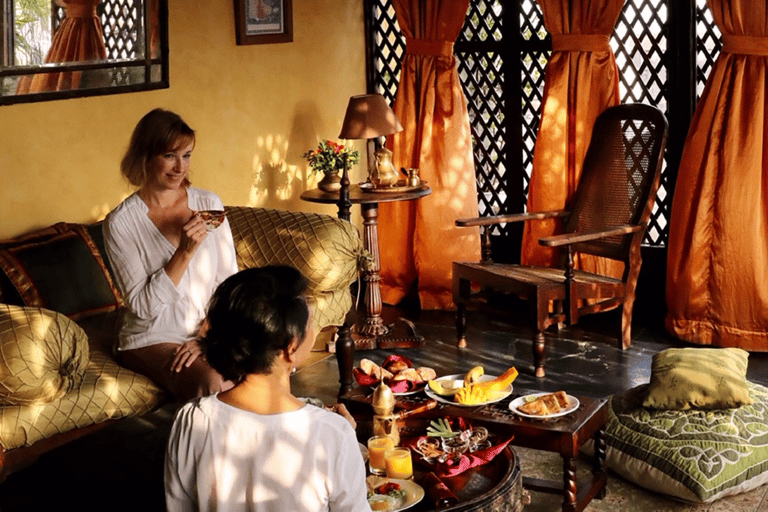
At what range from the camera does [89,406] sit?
3195 millimetres

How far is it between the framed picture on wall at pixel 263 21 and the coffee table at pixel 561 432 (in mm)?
2483

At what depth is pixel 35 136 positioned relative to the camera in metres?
4.00

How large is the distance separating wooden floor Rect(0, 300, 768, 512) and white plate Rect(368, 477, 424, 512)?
2.85 feet

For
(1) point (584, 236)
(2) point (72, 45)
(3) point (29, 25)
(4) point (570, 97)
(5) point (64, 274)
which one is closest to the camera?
(5) point (64, 274)

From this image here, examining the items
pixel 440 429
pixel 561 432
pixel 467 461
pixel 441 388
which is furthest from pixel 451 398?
pixel 467 461

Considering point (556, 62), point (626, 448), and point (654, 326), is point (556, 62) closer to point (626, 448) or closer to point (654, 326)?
point (654, 326)

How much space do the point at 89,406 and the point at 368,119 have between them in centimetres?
252

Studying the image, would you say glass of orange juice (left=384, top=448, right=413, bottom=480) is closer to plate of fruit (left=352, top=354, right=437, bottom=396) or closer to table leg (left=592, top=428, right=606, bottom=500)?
plate of fruit (left=352, top=354, right=437, bottom=396)

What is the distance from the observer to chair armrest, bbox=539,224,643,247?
464cm

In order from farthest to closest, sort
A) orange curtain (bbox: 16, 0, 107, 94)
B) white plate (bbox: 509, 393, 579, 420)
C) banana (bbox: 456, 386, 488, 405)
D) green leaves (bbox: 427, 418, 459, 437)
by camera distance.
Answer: orange curtain (bbox: 16, 0, 107, 94), banana (bbox: 456, 386, 488, 405), white plate (bbox: 509, 393, 579, 420), green leaves (bbox: 427, 418, 459, 437)

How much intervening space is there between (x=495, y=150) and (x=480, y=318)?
3.48ft

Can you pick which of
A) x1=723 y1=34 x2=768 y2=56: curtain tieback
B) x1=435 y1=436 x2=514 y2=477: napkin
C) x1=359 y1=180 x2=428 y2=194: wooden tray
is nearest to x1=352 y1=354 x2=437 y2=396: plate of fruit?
x1=435 y1=436 x2=514 y2=477: napkin

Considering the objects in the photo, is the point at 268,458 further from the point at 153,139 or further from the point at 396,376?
the point at 153,139

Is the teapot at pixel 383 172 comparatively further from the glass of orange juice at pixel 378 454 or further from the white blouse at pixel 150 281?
the glass of orange juice at pixel 378 454
